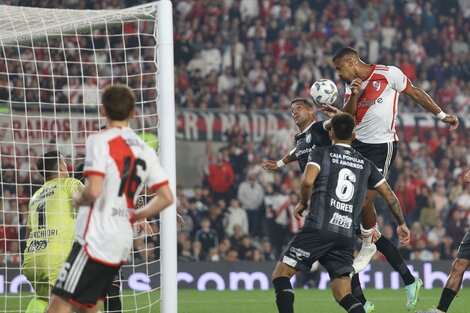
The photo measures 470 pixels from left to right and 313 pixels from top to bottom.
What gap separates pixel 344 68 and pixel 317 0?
49.4ft

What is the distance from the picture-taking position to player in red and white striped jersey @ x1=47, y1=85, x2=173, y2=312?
646cm

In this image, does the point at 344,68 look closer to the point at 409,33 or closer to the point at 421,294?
the point at 421,294

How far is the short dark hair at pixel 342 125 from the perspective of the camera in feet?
26.9

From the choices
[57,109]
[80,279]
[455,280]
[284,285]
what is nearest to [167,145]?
[284,285]

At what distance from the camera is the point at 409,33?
2405cm

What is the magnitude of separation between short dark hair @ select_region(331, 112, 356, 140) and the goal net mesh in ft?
5.74

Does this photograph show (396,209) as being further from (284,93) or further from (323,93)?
(284,93)

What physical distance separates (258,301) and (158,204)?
24.2ft

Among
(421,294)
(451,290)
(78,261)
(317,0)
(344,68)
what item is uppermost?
(317,0)

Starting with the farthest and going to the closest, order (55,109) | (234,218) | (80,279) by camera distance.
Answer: (234,218), (55,109), (80,279)

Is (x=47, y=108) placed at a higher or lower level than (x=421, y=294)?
higher

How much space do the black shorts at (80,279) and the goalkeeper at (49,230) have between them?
6.34ft

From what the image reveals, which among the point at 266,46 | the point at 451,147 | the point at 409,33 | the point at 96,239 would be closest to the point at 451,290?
the point at 96,239

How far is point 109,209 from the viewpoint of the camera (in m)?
6.48
